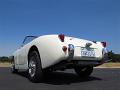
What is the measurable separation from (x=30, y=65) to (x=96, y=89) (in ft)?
8.98

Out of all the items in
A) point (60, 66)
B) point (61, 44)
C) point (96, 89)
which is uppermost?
point (61, 44)

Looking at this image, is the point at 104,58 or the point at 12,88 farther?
the point at 104,58

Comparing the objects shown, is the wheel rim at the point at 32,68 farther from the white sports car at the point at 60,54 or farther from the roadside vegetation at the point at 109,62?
the roadside vegetation at the point at 109,62

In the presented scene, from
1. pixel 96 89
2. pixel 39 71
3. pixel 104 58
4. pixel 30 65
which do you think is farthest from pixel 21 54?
pixel 96 89

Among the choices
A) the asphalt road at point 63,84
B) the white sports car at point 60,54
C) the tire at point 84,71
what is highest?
the white sports car at point 60,54

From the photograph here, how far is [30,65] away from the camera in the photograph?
376 inches

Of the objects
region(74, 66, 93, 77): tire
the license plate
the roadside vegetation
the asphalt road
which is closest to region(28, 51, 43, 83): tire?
the asphalt road

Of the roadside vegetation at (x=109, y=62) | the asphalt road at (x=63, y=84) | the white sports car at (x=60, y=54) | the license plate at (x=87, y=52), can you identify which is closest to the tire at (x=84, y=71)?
the asphalt road at (x=63, y=84)

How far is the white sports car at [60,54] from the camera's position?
8375mm

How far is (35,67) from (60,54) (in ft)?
3.86

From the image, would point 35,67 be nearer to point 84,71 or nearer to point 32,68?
point 32,68

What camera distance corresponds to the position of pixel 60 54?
8.23 metres

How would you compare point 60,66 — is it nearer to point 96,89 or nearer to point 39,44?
point 39,44

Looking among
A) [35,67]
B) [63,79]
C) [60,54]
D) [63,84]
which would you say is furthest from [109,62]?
[60,54]
